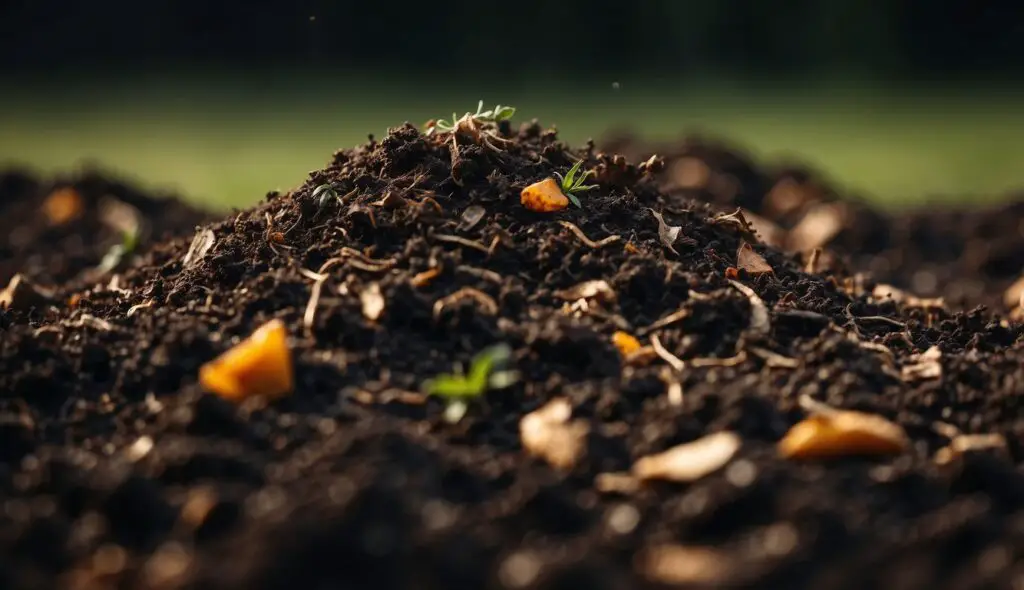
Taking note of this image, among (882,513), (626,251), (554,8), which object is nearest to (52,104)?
(554,8)

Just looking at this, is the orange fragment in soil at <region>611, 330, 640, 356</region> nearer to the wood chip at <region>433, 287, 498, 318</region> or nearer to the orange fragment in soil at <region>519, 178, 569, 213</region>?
the wood chip at <region>433, 287, 498, 318</region>

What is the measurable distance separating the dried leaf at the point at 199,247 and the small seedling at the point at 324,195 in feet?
1.15

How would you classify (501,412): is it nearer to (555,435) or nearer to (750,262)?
(555,435)

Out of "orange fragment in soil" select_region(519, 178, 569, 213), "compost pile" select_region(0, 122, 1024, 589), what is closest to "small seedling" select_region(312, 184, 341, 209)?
"compost pile" select_region(0, 122, 1024, 589)

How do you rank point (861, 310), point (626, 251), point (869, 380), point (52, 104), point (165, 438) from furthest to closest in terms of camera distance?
point (52, 104) → point (861, 310) → point (626, 251) → point (869, 380) → point (165, 438)

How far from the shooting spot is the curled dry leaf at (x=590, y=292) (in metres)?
2.58

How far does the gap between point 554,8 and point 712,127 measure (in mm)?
3662

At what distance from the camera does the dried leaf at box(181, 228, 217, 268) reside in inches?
122

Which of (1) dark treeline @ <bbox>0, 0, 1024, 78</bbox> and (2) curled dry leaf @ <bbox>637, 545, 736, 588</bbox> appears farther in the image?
(1) dark treeline @ <bbox>0, 0, 1024, 78</bbox>

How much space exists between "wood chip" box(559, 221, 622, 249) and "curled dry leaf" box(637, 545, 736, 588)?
1.10 meters

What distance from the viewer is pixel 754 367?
7.80ft

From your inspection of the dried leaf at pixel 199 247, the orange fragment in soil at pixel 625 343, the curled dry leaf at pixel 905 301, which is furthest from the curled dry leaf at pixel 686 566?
the curled dry leaf at pixel 905 301

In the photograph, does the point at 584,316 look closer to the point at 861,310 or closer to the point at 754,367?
the point at 754,367

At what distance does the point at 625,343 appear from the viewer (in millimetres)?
2432
